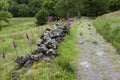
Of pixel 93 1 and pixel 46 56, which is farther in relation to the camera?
Result: pixel 93 1

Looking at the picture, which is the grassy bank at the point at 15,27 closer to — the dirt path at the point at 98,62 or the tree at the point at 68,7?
the tree at the point at 68,7

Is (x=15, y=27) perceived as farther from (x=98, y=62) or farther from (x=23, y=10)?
(x=98, y=62)

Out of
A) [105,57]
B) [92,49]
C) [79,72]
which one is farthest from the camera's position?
[92,49]

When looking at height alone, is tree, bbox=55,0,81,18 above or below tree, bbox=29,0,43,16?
above

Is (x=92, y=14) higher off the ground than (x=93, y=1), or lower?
lower

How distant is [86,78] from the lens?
27.4ft

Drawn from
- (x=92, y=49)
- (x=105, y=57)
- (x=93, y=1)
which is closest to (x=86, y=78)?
(x=105, y=57)

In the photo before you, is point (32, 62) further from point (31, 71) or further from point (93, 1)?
point (93, 1)

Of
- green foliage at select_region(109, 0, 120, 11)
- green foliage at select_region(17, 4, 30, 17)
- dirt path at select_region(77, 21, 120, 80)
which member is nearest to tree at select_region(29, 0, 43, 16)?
green foliage at select_region(17, 4, 30, 17)

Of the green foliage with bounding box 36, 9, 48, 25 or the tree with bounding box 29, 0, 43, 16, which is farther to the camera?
the tree with bounding box 29, 0, 43, 16

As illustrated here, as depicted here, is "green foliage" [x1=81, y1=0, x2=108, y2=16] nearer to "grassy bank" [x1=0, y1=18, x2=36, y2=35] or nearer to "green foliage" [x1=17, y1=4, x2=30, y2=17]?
"grassy bank" [x1=0, y1=18, x2=36, y2=35]

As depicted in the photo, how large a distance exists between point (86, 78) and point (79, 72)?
66 cm

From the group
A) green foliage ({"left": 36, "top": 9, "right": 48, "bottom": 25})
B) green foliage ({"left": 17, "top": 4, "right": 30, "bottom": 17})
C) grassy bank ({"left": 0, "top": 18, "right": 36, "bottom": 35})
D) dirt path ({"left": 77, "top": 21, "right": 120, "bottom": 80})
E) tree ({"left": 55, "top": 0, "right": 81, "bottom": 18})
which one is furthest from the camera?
green foliage ({"left": 17, "top": 4, "right": 30, "bottom": 17})

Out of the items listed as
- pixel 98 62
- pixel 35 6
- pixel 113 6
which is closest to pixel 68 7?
pixel 113 6
